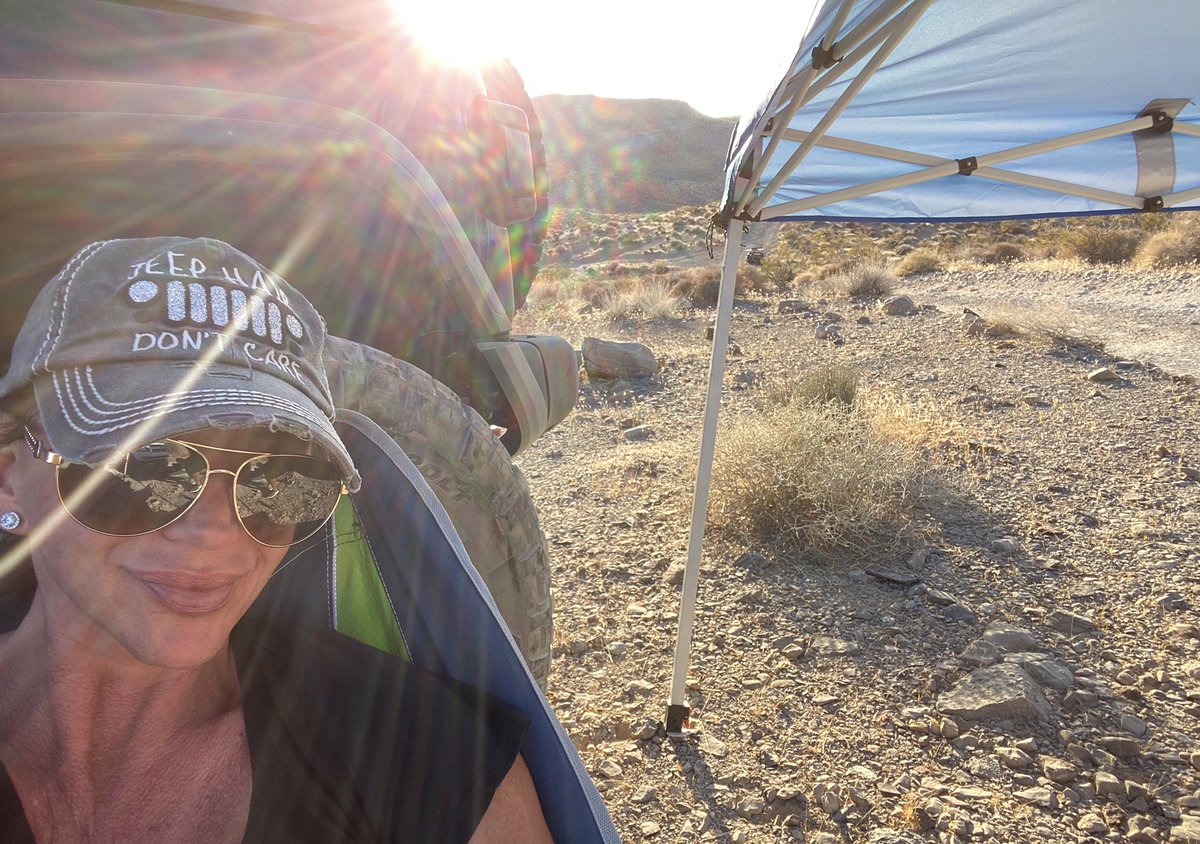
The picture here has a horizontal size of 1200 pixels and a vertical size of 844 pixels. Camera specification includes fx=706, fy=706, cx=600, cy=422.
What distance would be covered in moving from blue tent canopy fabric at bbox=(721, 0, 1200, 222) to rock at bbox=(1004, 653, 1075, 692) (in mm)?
1775

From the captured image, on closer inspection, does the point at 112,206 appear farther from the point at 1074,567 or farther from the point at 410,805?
the point at 1074,567

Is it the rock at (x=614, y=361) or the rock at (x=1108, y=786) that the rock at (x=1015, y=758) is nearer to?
the rock at (x=1108, y=786)

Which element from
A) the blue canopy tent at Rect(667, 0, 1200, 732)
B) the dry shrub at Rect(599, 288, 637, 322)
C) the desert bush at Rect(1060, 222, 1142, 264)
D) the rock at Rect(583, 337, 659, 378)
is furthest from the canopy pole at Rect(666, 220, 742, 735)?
the desert bush at Rect(1060, 222, 1142, 264)

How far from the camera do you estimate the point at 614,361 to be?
789cm

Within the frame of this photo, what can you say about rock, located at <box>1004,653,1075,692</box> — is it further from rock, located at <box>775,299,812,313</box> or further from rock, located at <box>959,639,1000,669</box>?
rock, located at <box>775,299,812,313</box>

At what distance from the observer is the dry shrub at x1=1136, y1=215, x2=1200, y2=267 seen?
12.3 metres

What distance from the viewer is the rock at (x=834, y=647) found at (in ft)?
9.45

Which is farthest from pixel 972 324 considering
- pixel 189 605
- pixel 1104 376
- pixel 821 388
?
pixel 189 605

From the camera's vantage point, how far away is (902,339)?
351 inches

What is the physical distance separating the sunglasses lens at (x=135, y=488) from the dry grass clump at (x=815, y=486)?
3.18 m

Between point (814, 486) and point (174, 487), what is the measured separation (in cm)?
332

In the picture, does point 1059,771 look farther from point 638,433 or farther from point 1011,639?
point 638,433

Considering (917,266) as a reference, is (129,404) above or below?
below

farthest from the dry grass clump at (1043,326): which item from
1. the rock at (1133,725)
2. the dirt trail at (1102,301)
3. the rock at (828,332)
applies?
the rock at (1133,725)
